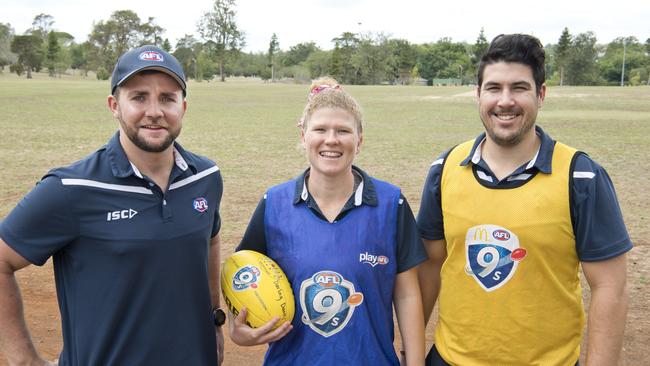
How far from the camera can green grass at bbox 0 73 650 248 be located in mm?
11320

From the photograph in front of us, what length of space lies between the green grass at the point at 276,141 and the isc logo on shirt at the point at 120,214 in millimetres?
1384

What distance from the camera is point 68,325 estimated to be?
2855 millimetres

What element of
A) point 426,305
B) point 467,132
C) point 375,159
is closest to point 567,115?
point 467,132

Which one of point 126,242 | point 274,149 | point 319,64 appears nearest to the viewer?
point 126,242

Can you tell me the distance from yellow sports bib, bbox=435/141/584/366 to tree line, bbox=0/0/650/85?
86.4m

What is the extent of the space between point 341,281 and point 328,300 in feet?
0.37

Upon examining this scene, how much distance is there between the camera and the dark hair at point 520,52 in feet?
9.57

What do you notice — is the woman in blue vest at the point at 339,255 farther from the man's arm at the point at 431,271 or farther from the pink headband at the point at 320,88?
the man's arm at the point at 431,271

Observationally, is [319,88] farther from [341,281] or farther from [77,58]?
[77,58]

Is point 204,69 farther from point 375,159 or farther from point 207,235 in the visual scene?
point 207,235

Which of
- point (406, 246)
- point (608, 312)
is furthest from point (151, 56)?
point (608, 312)

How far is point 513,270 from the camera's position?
287 cm

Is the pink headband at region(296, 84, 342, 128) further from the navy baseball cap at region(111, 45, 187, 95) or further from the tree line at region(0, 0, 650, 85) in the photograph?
the tree line at region(0, 0, 650, 85)

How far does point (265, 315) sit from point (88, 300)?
2.66 feet
